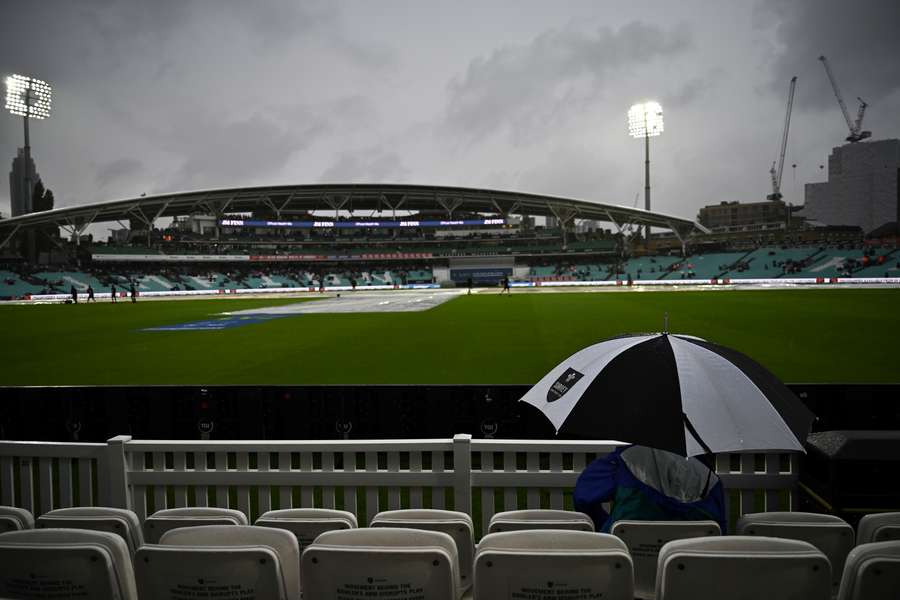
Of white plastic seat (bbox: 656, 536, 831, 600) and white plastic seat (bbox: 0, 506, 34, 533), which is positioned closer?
white plastic seat (bbox: 656, 536, 831, 600)

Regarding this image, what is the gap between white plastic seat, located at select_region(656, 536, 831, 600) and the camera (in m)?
2.10

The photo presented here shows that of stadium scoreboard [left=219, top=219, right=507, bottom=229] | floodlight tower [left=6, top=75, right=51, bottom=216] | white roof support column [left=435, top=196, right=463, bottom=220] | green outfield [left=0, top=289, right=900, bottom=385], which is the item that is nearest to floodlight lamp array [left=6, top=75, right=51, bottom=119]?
floodlight tower [left=6, top=75, right=51, bottom=216]

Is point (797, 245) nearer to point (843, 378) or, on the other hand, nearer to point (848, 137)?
point (843, 378)

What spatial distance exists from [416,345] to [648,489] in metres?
15.1

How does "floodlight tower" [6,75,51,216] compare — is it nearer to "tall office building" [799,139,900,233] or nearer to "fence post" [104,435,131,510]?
"fence post" [104,435,131,510]

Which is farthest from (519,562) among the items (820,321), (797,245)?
(797,245)

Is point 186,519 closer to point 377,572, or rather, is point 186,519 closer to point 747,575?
point 377,572

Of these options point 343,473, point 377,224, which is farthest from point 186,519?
point 377,224

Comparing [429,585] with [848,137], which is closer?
[429,585]

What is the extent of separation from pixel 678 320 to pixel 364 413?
20.3 metres

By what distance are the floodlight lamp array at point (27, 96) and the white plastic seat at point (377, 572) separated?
86268mm

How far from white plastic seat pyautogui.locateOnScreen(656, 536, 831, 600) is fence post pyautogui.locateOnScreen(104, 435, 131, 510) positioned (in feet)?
14.2

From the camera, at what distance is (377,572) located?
7.34 feet

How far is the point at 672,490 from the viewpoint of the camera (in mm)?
3254
